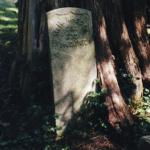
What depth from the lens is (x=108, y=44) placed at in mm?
3219

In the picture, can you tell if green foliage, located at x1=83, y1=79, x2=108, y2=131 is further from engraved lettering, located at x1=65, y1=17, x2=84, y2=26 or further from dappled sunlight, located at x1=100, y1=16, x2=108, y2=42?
engraved lettering, located at x1=65, y1=17, x2=84, y2=26

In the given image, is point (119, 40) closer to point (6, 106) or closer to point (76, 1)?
point (76, 1)

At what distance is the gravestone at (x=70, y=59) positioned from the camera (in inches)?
99.3

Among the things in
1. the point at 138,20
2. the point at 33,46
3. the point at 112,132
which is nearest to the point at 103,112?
the point at 112,132

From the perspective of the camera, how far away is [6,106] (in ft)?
11.8

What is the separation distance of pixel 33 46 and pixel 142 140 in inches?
97.6

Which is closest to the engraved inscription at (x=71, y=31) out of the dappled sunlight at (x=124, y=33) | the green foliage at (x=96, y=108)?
the green foliage at (x=96, y=108)

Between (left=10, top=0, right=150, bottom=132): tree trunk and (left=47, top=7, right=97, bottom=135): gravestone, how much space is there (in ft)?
0.95

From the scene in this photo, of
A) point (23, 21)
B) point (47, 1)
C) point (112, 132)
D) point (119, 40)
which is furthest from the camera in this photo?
point (23, 21)

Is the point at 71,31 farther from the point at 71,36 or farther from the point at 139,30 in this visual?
the point at 139,30

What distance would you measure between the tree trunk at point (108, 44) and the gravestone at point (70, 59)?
11.4 inches

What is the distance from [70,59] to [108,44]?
0.92 meters

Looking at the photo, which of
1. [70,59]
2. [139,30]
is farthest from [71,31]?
[139,30]

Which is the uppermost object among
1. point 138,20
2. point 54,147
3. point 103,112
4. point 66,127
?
point 138,20
